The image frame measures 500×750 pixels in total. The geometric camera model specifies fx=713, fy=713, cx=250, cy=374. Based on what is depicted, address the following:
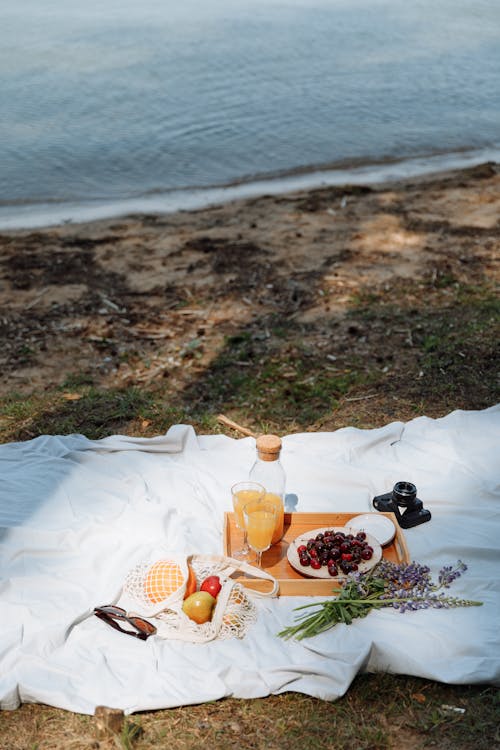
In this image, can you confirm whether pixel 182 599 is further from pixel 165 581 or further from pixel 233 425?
pixel 233 425

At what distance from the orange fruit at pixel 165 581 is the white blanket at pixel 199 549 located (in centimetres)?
23

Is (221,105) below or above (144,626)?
above

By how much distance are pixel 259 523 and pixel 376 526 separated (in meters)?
0.79

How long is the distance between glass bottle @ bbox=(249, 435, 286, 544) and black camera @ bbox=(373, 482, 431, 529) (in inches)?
29.7

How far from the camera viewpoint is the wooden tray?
12.8ft

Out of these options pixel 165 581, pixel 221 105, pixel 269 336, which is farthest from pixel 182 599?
pixel 221 105

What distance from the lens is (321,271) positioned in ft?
29.6

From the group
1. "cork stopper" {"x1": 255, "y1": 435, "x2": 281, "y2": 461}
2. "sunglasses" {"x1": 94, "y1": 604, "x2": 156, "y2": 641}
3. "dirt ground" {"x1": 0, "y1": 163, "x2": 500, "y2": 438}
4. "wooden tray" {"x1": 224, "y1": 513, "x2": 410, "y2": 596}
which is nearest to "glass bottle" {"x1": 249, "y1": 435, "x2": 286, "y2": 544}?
"cork stopper" {"x1": 255, "y1": 435, "x2": 281, "y2": 461}

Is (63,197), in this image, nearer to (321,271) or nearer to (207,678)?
(321,271)

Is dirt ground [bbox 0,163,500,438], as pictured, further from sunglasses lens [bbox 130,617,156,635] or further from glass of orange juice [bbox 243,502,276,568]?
sunglasses lens [bbox 130,617,156,635]

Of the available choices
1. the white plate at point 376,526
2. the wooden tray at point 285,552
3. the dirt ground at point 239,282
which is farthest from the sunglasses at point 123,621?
the dirt ground at point 239,282

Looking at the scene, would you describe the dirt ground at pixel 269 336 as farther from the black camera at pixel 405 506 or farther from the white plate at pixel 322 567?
the black camera at pixel 405 506

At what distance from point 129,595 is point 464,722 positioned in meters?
1.83

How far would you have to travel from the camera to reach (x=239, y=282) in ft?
29.0
